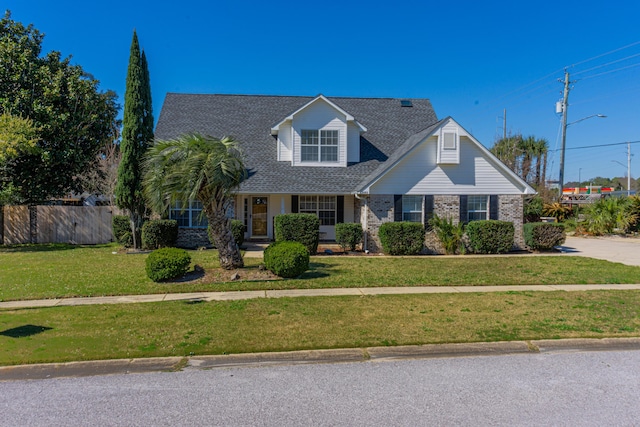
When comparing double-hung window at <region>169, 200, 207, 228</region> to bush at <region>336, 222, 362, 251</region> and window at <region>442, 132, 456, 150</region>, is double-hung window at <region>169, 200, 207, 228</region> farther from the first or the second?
window at <region>442, 132, 456, 150</region>

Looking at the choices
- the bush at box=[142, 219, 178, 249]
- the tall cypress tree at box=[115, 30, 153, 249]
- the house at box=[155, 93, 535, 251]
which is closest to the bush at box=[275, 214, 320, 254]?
the house at box=[155, 93, 535, 251]

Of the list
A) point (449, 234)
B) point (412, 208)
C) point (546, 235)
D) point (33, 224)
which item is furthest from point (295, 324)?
point (33, 224)

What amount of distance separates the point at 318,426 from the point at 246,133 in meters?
18.9

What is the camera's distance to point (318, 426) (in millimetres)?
4125

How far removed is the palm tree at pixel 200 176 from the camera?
10.9 meters

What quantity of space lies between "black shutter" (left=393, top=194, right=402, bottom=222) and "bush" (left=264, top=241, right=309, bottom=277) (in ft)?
24.2

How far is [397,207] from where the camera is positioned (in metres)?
17.8

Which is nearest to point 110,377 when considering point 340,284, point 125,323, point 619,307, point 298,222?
point 125,323

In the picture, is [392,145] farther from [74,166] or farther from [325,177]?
[74,166]

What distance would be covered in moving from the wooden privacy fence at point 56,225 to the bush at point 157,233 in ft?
15.0

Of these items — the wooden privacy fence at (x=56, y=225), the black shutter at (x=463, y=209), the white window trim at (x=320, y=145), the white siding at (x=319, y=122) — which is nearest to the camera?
the black shutter at (x=463, y=209)

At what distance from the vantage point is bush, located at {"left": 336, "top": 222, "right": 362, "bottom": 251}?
1689cm

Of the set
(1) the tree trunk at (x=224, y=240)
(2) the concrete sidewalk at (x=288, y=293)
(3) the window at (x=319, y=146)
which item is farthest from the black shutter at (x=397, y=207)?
(1) the tree trunk at (x=224, y=240)

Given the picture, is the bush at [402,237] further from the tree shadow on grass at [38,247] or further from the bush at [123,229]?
the tree shadow on grass at [38,247]
